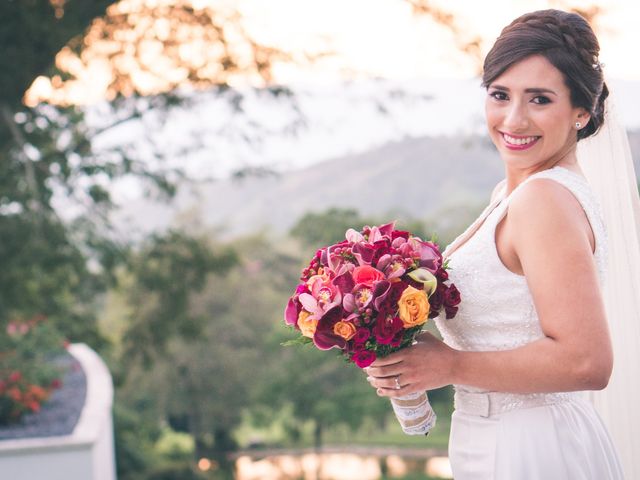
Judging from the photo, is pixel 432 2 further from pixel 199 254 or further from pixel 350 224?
pixel 350 224

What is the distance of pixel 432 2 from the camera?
28.8 ft

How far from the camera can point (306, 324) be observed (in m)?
1.77

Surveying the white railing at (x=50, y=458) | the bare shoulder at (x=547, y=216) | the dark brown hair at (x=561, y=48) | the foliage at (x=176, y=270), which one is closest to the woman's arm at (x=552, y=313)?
the bare shoulder at (x=547, y=216)

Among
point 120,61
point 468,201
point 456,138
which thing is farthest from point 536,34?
point 456,138

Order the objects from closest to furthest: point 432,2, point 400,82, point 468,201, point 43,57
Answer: point 43,57
point 432,2
point 400,82
point 468,201

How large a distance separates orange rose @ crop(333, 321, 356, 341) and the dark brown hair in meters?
0.61

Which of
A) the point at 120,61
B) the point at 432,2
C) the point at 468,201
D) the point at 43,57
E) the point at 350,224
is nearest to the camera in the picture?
the point at 43,57

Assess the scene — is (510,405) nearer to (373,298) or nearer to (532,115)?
(373,298)

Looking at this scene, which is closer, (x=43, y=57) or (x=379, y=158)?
(x=43, y=57)

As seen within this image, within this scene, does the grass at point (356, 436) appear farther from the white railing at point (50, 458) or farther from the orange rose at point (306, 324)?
the orange rose at point (306, 324)

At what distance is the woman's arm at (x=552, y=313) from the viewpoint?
1550 mm

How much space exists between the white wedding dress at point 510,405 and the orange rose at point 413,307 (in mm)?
158

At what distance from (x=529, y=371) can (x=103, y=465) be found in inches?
271

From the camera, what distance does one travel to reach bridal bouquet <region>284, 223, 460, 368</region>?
1.69 metres
